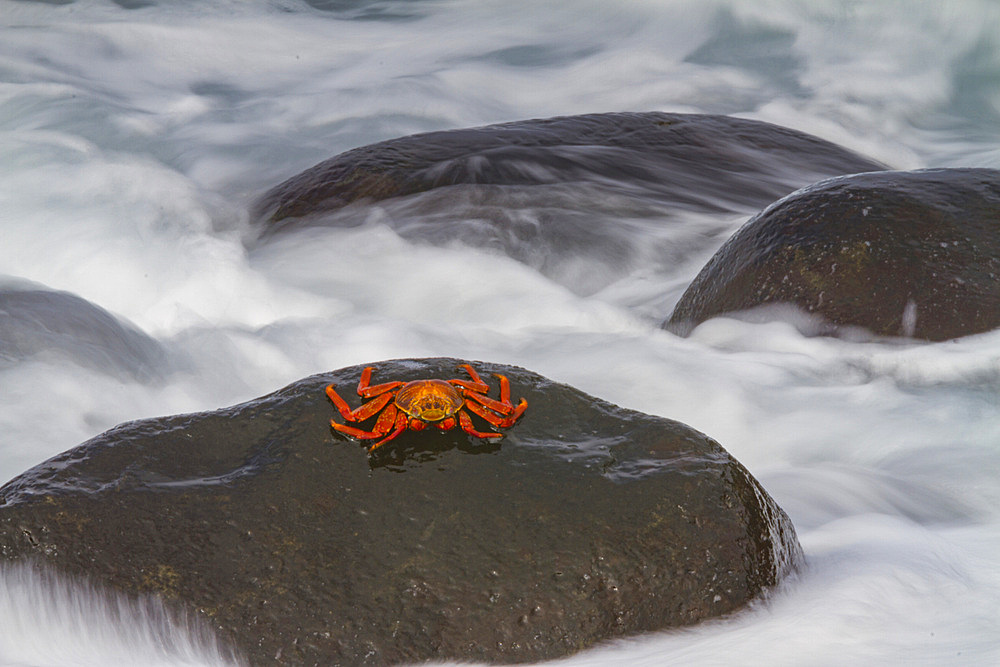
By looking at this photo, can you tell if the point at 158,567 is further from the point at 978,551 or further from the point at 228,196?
the point at 228,196

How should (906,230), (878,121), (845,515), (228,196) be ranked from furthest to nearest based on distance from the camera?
(878,121), (228,196), (906,230), (845,515)

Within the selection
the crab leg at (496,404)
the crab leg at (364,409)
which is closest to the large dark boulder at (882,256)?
the crab leg at (496,404)

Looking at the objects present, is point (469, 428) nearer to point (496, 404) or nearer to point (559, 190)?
point (496, 404)

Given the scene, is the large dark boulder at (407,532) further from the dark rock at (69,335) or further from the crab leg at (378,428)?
the dark rock at (69,335)

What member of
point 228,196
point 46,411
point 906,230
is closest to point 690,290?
point 906,230

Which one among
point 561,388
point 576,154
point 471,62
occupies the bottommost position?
point 561,388

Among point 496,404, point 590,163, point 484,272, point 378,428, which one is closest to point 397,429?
point 378,428
